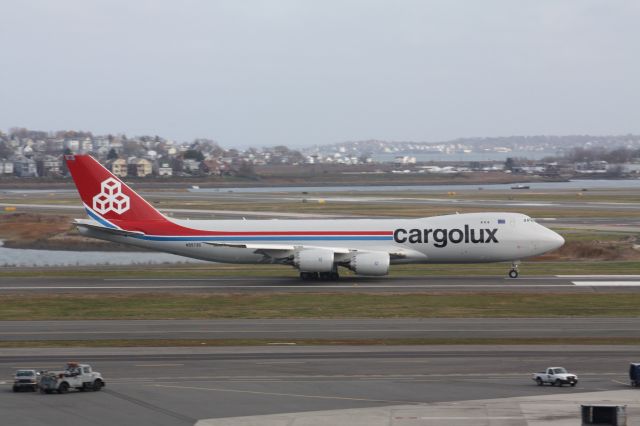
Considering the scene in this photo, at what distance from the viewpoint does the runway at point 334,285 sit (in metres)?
53.7

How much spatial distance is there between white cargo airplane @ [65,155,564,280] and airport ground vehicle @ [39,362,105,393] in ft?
95.9

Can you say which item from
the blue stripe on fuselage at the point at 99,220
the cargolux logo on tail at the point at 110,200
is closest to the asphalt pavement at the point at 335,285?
the blue stripe on fuselage at the point at 99,220

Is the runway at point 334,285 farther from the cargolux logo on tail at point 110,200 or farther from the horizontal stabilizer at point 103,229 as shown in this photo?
the cargolux logo on tail at point 110,200

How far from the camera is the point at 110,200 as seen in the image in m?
60.6

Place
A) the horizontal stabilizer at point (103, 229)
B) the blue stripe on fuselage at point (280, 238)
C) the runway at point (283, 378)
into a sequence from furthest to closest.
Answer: the horizontal stabilizer at point (103, 229) < the blue stripe on fuselage at point (280, 238) < the runway at point (283, 378)

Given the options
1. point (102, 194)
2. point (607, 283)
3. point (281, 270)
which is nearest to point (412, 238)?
point (281, 270)

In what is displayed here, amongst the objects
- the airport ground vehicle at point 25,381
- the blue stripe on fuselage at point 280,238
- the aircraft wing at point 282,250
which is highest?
the blue stripe on fuselage at point 280,238

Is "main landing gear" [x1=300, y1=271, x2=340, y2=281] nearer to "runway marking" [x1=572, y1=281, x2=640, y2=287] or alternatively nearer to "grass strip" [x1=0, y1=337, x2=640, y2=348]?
"runway marking" [x1=572, y1=281, x2=640, y2=287]

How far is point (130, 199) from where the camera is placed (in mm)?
60875

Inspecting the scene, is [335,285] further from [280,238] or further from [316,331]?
[316,331]

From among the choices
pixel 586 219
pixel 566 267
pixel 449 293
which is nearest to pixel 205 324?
pixel 449 293

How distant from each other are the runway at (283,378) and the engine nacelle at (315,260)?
70.5 ft

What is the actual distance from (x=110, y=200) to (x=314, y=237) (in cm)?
1289

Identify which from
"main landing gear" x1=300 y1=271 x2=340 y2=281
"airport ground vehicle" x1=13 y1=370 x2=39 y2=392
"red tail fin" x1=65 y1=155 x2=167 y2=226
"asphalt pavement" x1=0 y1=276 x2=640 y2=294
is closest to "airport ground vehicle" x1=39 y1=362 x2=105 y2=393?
"airport ground vehicle" x1=13 y1=370 x2=39 y2=392
